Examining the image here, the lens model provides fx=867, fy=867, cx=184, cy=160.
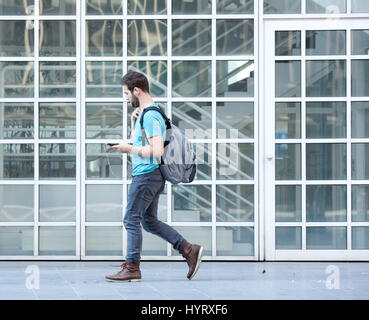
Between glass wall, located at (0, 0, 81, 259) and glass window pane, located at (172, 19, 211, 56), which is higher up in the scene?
glass window pane, located at (172, 19, 211, 56)

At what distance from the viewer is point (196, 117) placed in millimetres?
9812

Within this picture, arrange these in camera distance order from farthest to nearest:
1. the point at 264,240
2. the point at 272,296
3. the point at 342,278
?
the point at 264,240 → the point at 342,278 → the point at 272,296

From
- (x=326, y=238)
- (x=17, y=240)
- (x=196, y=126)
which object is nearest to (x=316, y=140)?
(x=326, y=238)

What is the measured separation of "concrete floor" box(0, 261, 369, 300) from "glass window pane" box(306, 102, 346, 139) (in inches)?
57.5

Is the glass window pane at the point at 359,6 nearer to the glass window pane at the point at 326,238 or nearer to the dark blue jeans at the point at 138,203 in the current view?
the glass window pane at the point at 326,238

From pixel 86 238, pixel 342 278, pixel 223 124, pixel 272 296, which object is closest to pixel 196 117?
pixel 223 124

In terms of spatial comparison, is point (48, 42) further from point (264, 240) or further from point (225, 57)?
point (264, 240)

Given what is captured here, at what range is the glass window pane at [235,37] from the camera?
981 centimetres

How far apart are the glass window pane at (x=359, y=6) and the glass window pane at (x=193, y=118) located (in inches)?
77.3

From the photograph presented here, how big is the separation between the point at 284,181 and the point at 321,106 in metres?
0.95

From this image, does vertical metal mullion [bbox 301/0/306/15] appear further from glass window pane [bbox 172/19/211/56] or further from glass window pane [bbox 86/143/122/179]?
glass window pane [bbox 86/143/122/179]

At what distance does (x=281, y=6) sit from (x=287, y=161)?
5.75 ft

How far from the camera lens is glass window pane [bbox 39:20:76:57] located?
983 cm

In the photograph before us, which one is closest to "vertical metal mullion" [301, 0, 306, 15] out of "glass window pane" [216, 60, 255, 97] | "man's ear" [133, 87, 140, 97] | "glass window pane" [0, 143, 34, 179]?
"glass window pane" [216, 60, 255, 97]
